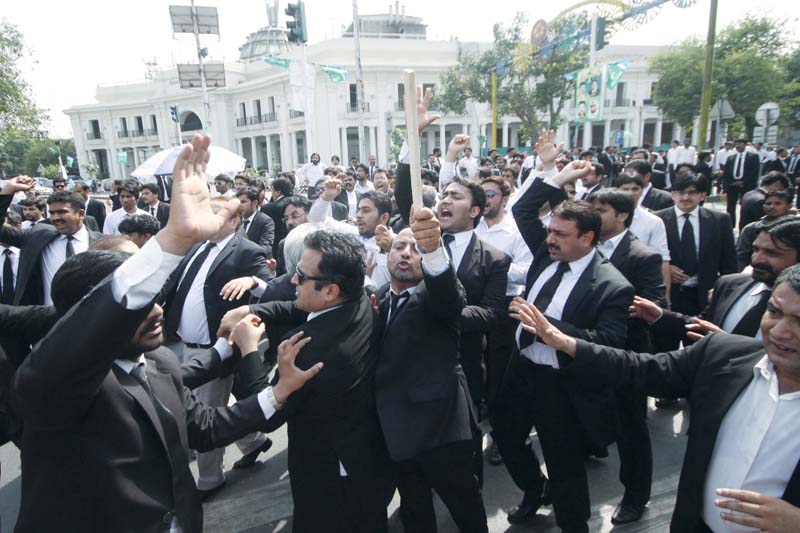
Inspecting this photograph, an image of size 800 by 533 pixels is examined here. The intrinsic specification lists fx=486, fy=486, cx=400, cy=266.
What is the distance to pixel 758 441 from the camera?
1700 millimetres

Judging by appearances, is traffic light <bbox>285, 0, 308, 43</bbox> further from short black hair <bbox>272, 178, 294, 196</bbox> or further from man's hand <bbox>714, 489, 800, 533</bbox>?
man's hand <bbox>714, 489, 800, 533</bbox>

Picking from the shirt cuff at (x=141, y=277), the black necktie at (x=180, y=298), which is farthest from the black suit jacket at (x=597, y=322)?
the black necktie at (x=180, y=298)

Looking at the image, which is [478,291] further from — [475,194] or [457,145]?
[457,145]

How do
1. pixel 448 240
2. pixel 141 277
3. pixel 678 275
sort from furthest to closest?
pixel 678 275
pixel 448 240
pixel 141 277

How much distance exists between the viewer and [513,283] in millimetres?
4180

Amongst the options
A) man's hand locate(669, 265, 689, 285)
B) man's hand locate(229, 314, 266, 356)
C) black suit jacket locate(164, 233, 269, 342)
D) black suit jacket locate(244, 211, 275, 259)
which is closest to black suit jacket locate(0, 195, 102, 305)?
black suit jacket locate(164, 233, 269, 342)

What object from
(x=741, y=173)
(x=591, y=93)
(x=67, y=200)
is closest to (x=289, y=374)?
(x=67, y=200)

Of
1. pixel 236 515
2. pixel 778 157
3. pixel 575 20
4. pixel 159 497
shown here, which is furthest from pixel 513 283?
pixel 575 20

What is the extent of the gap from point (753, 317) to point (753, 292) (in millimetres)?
175

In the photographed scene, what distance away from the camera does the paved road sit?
3.07m

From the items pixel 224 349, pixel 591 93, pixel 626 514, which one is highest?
pixel 591 93

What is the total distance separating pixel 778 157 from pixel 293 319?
18.5 m

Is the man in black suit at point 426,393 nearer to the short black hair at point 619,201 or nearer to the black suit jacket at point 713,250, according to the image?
the short black hair at point 619,201

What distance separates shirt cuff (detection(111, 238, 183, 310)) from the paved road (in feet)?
8.16
